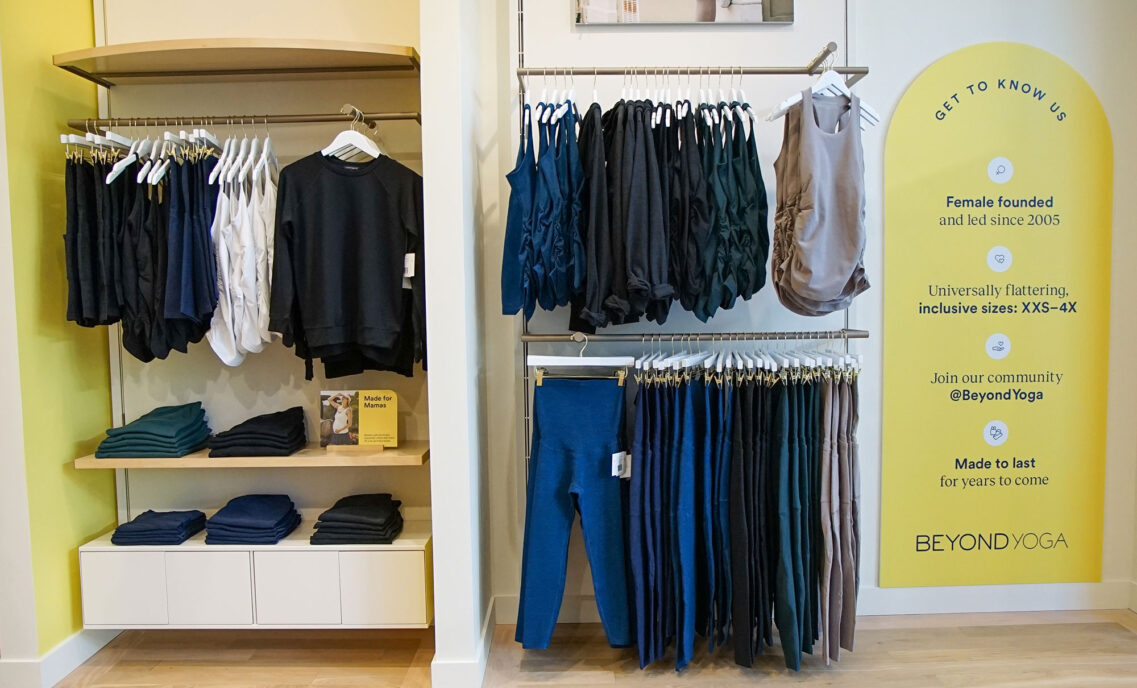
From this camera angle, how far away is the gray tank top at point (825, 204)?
2.04 m

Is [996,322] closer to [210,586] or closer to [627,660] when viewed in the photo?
[627,660]

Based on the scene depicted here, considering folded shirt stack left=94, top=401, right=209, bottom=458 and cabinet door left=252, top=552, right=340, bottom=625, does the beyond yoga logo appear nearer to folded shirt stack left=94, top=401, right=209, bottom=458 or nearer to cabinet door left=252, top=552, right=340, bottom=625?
cabinet door left=252, top=552, right=340, bottom=625

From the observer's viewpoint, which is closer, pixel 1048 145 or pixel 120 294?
pixel 120 294

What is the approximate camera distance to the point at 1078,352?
2619 millimetres

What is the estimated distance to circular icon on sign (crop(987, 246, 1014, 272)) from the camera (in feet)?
→ 8.46

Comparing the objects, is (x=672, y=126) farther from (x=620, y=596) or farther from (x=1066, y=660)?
(x=1066, y=660)

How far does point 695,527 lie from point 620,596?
0.35 metres

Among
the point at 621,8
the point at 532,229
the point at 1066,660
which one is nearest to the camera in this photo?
the point at 532,229

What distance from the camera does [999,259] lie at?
2584mm

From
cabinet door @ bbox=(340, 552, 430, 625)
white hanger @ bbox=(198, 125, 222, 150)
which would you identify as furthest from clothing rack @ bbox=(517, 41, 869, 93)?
cabinet door @ bbox=(340, 552, 430, 625)

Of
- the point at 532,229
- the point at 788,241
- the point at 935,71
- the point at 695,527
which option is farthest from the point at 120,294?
the point at 935,71

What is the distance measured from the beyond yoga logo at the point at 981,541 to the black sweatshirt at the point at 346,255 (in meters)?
2.13

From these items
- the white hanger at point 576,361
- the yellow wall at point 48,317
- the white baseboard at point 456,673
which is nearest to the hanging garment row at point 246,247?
the yellow wall at point 48,317

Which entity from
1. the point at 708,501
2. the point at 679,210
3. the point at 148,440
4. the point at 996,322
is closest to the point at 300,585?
the point at 148,440
